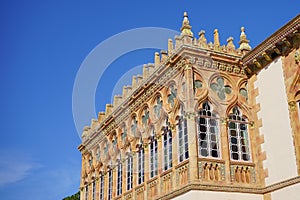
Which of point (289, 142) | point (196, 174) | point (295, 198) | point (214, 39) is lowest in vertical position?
point (295, 198)

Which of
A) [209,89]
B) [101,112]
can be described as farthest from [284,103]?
[101,112]

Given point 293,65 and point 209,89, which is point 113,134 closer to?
point 209,89

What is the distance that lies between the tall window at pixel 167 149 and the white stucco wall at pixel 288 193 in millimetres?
3653

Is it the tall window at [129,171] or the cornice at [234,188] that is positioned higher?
the tall window at [129,171]

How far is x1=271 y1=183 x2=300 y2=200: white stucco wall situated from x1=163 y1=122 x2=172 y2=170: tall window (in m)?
3.65

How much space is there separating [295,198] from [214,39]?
640cm

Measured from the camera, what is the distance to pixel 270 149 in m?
13.3

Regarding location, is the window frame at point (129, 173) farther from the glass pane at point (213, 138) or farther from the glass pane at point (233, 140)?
the glass pane at point (233, 140)

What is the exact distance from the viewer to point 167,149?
48.6ft

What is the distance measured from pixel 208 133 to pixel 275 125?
2.16m

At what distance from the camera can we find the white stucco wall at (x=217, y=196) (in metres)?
12.3

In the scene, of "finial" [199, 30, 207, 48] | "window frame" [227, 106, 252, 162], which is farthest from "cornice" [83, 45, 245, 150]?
"window frame" [227, 106, 252, 162]

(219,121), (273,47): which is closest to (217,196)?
(219,121)

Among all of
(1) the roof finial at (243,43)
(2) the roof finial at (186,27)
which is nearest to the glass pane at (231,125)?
(1) the roof finial at (243,43)
